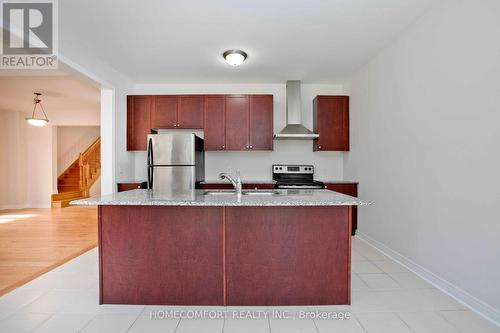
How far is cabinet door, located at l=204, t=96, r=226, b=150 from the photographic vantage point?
4234 millimetres

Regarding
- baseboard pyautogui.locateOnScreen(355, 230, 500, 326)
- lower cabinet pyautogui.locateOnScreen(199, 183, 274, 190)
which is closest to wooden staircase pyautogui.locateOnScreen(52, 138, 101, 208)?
lower cabinet pyautogui.locateOnScreen(199, 183, 274, 190)

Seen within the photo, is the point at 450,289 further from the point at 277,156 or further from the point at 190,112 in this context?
the point at 190,112

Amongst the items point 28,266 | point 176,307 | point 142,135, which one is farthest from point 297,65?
point 28,266

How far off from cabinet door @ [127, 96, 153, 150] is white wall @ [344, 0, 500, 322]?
3.56 m

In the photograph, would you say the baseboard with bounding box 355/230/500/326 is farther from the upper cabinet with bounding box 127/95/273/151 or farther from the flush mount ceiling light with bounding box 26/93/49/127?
the flush mount ceiling light with bounding box 26/93/49/127

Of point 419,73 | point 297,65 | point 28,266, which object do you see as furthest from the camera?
point 297,65

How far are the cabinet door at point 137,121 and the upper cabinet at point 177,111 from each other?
0.14 m

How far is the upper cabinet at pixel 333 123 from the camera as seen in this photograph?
13.7 ft

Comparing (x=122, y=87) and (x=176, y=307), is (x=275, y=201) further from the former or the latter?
(x=122, y=87)

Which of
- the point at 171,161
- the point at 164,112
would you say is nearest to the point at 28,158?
the point at 164,112

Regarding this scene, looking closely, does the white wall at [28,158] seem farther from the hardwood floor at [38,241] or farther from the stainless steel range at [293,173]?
the stainless steel range at [293,173]

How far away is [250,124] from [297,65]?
1171mm

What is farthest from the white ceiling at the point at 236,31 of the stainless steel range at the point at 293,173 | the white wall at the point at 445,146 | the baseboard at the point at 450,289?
the baseboard at the point at 450,289

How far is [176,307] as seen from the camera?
195 cm
